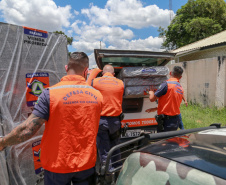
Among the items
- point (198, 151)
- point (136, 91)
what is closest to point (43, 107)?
point (198, 151)

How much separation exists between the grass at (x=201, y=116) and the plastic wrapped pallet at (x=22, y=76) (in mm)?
4816

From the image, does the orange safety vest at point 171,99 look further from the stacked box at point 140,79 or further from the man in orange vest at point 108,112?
the man in orange vest at point 108,112

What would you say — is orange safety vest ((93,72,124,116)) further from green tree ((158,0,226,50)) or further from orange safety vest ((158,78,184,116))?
green tree ((158,0,226,50))

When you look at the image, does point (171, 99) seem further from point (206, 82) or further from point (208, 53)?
point (208, 53)

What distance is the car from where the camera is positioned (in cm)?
105

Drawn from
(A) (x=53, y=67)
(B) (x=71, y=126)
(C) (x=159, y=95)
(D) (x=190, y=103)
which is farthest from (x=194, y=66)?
(B) (x=71, y=126)

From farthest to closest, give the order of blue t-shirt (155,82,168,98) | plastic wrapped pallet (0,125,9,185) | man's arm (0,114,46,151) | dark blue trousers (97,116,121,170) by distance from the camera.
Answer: blue t-shirt (155,82,168,98) < dark blue trousers (97,116,121,170) < plastic wrapped pallet (0,125,9,185) < man's arm (0,114,46,151)

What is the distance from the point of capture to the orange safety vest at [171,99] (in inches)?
139

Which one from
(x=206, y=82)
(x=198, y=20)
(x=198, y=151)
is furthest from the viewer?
(x=198, y=20)

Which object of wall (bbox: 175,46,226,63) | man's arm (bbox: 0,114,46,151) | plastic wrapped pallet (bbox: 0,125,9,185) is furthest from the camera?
wall (bbox: 175,46,226,63)

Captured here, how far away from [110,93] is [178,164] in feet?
7.11

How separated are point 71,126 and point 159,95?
2181mm

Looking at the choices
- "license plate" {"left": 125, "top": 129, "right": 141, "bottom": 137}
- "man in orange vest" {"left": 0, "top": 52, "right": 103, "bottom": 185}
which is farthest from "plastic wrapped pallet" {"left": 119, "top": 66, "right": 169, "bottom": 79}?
"man in orange vest" {"left": 0, "top": 52, "right": 103, "bottom": 185}

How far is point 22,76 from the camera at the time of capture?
7.28 ft
